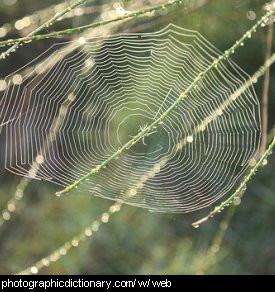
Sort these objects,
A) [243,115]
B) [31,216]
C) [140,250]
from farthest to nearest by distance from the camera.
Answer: [31,216], [140,250], [243,115]

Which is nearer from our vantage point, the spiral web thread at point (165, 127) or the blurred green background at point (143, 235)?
the spiral web thread at point (165, 127)

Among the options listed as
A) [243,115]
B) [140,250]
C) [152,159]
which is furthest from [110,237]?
[243,115]

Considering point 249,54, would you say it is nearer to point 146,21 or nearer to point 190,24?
point 190,24

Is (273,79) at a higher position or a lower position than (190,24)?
lower

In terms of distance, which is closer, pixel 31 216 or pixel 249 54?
pixel 249 54

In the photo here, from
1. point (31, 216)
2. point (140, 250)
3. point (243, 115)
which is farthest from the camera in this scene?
point (31, 216)

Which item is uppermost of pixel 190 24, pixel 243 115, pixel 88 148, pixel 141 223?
pixel 190 24

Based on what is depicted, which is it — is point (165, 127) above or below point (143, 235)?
above

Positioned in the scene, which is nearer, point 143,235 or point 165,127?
point 165,127

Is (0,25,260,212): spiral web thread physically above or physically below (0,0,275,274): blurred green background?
above

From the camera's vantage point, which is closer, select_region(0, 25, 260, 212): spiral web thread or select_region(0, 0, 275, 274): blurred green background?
select_region(0, 25, 260, 212): spiral web thread

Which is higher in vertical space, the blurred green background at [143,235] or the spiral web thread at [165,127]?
the spiral web thread at [165,127]
